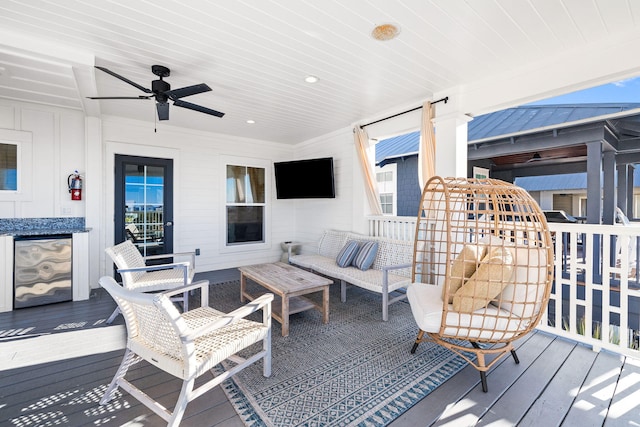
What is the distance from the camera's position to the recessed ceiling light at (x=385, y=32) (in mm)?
2260

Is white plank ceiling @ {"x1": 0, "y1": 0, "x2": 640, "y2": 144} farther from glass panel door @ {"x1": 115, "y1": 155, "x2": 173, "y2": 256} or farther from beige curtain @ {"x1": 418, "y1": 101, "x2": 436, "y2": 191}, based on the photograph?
glass panel door @ {"x1": 115, "y1": 155, "x2": 173, "y2": 256}

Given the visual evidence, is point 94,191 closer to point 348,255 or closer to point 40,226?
point 40,226

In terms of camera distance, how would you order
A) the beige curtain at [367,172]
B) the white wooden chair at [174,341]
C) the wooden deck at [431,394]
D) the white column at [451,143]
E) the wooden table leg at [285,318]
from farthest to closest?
the beige curtain at [367,172], the white column at [451,143], the wooden table leg at [285,318], the wooden deck at [431,394], the white wooden chair at [174,341]

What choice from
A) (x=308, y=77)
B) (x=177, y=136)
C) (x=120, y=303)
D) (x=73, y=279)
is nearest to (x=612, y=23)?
(x=308, y=77)

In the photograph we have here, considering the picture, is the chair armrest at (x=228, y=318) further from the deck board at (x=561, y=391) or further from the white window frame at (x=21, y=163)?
the white window frame at (x=21, y=163)

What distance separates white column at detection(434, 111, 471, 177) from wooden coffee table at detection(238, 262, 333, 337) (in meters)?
1.94

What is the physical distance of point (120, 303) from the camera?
178cm

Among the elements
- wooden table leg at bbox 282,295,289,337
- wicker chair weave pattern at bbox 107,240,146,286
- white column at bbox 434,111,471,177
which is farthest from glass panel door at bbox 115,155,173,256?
white column at bbox 434,111,471,177

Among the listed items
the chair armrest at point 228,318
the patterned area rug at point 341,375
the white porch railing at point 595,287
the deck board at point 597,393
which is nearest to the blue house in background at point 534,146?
the white porch railing at point 595,287

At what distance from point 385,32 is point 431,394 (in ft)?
8.86

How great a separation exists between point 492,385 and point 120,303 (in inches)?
99.8

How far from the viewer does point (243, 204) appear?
5.93 metres

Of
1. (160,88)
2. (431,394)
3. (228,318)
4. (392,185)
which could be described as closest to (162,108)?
(160,88)

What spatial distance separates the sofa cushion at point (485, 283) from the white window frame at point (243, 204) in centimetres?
454
